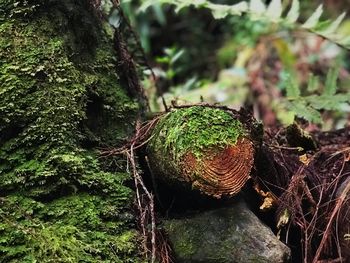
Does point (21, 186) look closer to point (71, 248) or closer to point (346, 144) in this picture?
point (71, 248)

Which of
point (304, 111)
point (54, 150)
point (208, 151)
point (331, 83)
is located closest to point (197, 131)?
point (208, 151)

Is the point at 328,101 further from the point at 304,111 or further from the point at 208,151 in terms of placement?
the point at 208,151

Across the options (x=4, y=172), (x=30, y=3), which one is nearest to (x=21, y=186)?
(x=4, y=172)

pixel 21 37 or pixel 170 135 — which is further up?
pixel 21 37

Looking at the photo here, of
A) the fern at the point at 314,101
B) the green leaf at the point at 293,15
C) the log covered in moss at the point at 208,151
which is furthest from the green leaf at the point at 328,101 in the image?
the log covered in moss at the point at 208,151

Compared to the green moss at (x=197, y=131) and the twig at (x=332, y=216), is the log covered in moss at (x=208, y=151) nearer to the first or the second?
the green moss at (x=197, y=131)

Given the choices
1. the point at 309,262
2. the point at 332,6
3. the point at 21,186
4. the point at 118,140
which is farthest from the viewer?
the point at 332,6
